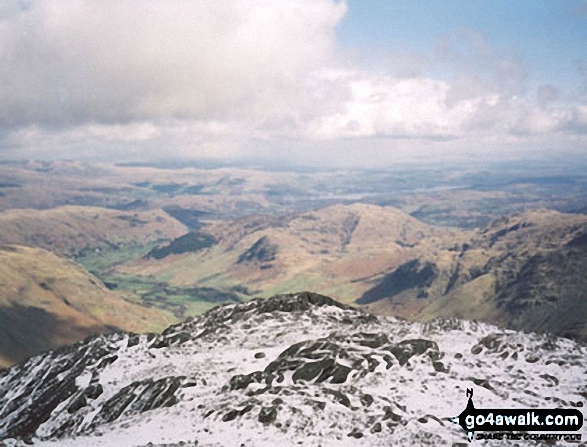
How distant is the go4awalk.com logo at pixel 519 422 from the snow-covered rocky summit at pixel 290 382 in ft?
2.76

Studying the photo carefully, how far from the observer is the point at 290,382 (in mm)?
41344

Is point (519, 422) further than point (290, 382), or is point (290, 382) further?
point (290, 382)

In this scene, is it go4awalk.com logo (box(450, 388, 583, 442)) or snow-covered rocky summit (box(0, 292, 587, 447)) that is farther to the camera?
snow-covered rocky summit (box(0, 292, 587, 447))

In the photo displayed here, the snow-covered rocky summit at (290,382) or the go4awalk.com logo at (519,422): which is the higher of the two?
the go4awalk.com logo at (519,422)

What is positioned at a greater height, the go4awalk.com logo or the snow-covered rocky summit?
the go4awalk.com logo

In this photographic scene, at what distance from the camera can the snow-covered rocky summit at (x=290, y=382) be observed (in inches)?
1299

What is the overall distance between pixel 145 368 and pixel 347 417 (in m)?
27.0

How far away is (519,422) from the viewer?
1232 inches

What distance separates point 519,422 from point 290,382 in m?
18.3

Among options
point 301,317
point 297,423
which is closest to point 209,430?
point 297,423

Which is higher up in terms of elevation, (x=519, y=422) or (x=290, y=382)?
(x=519, y=422)

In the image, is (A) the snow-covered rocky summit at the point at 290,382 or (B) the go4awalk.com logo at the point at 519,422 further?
(A) the snow-covered rocky summit at the point at 290,382

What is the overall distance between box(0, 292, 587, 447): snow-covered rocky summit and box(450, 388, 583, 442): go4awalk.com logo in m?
0.84

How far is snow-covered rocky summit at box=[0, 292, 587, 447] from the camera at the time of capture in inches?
1299
